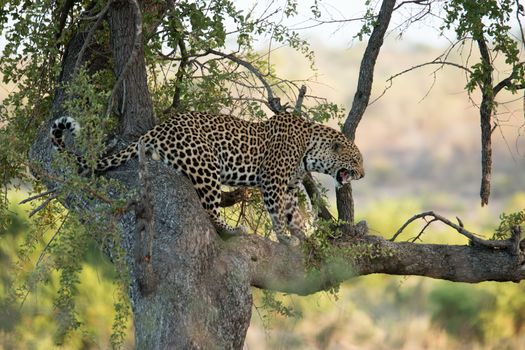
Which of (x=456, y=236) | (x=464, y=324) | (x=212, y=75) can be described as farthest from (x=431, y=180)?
(x=212, y=75)

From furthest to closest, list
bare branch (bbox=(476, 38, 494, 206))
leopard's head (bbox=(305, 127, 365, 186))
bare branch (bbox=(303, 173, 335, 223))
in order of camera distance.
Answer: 1. leopard's head (bbox=(305, 127, 365, 186))
2. bare branch (bbox=(476, 38, 494, 206))
3. bare branch (bbox=(303, 173, 335, 223))

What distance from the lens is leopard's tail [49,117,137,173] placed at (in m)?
7.09

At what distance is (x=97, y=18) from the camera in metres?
8.02

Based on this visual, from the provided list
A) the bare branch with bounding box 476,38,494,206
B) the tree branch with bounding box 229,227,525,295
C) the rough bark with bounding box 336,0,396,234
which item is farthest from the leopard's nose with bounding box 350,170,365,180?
the bare branch with bounding box 476,38,494,206

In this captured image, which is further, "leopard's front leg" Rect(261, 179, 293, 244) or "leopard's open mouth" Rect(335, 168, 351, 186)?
"leopard's open mouth" Rect(335, 168, 351, 186)

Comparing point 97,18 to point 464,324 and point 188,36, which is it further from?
point 464,324

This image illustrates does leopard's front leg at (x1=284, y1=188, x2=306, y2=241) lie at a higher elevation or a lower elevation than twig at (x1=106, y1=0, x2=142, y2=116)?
lower

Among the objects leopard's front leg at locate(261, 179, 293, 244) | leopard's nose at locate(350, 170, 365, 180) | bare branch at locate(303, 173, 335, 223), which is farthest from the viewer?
leopard's nose at locate(350, 170, 365, 180)

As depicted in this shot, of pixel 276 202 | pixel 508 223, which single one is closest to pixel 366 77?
pixel 276 202

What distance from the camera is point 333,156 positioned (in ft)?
28.5

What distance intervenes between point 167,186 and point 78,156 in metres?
0.70

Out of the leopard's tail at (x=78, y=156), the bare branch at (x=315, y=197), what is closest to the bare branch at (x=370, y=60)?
the bare branch at (x=315, y=197)

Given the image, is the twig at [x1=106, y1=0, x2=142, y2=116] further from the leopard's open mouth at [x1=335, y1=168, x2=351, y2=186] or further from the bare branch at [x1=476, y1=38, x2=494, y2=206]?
the bare branch at [x1=476, y1=38, x2=494, y2=206]

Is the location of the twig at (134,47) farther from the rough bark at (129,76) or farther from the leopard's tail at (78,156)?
the leopard's tail at (78,156)
